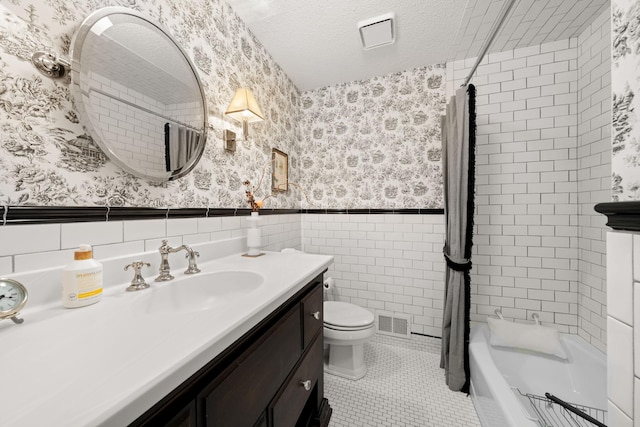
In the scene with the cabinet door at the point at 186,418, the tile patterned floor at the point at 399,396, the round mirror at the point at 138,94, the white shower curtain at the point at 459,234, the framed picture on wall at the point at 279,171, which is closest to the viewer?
the cabinet door at the point at 186,418

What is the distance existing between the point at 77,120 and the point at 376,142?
2.10 meters

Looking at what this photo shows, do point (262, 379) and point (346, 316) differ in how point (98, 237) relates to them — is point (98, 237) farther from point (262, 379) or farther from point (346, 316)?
point (346, 316)

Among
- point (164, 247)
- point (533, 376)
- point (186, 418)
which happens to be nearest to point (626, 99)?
point (186, 418)

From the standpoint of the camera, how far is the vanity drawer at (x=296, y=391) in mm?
863

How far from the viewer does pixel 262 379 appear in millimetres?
755

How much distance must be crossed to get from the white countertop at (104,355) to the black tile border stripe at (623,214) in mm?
843

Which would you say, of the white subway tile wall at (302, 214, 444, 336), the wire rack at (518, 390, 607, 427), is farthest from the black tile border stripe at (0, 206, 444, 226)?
the wire rack at (518, 390, 607, 427)

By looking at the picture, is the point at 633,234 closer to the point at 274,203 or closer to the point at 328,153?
the point at 274,203

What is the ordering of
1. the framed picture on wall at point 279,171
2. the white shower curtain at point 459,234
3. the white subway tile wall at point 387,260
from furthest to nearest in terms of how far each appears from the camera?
the white subway tile wall at point 387,260, the framed picture on wall at point 279,171, the white shower curtain at point 459,234

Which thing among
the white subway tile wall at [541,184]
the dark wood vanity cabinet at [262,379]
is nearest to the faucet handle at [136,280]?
the dark wood vanity cabinet at [262,379]

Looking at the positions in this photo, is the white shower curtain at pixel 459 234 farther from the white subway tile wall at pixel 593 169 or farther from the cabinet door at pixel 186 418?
the cabinet door at pixel 186 418

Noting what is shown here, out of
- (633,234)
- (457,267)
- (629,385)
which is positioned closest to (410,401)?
(457,267)

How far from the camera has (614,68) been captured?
1.76 feet

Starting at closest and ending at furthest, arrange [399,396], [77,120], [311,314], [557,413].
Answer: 1. [77,120]
2. [311,314]
3. [557,413]
4. [399,396]
